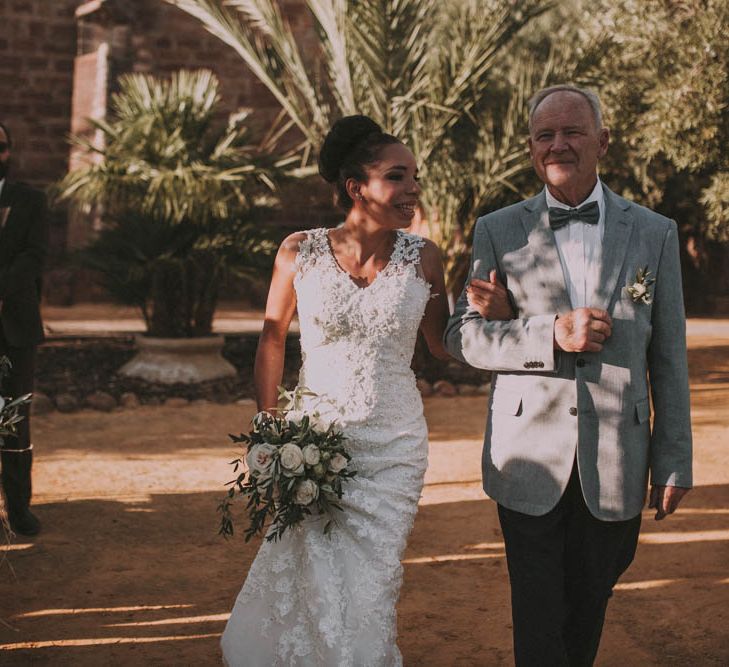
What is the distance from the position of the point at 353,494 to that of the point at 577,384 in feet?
2.97

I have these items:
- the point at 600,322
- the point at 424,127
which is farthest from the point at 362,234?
the point at 424,127

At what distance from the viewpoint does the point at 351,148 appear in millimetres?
3842

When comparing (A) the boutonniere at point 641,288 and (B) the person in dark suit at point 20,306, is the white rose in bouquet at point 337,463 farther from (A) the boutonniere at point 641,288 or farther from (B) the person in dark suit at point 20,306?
(B) the person in dark suit at point 20,306

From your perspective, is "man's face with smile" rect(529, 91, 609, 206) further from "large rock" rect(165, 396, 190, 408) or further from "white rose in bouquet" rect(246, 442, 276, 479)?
"large rock" rect(165, 396, 190, 408)

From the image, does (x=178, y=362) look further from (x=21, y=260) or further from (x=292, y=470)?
(x=292, y=470)

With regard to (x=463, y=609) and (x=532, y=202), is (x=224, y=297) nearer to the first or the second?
(x=463, y=609)

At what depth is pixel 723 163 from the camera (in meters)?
11.0

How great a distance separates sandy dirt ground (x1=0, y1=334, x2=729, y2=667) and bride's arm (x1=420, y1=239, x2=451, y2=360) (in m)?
1.35

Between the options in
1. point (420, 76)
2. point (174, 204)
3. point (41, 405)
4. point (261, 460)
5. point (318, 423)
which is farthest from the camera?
point (174, 204)

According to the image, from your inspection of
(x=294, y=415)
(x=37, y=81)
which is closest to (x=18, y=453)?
(x=294, y=415)

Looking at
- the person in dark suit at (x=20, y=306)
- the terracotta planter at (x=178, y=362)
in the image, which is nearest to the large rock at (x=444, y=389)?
the terracotta planter at (x=178, y=362)

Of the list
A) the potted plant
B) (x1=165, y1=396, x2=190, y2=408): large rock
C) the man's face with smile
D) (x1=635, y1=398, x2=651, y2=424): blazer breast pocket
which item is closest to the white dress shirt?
the man's face with smile

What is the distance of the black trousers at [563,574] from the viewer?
319 centimetres

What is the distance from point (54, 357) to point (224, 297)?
823 cm
